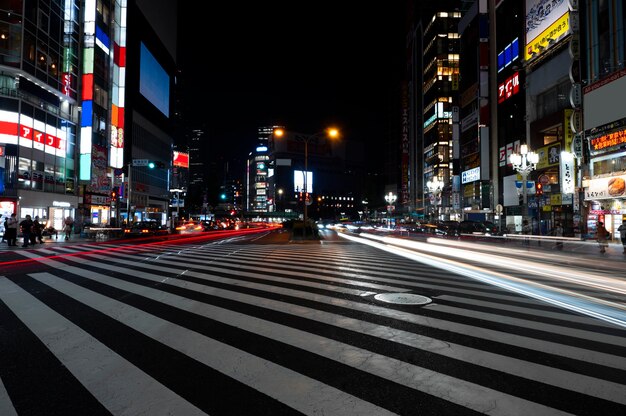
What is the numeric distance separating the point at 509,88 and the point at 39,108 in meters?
51.5

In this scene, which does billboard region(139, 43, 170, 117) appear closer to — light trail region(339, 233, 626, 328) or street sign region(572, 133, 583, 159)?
street sign region(572, 133, 583, 159)

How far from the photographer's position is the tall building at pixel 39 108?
3269 centimetres

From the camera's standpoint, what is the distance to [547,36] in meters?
36.9

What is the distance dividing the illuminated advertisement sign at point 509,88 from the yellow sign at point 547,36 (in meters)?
4.41

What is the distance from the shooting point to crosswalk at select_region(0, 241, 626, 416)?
346cm

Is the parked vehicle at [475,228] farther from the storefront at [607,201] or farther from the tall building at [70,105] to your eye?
the tall building at [70,105]

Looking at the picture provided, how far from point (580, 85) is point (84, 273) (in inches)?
1408

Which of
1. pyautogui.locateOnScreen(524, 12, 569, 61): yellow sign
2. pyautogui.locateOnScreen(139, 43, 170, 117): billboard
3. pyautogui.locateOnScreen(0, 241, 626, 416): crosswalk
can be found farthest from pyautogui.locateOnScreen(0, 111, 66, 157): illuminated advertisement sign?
pyautogui.locateOnScreen(524, 12, 569, 61): yellow sign

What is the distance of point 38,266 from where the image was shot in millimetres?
13133

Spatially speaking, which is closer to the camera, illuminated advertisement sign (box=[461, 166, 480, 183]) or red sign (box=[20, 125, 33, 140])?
red sign (box=[20, 125, 33, 140])

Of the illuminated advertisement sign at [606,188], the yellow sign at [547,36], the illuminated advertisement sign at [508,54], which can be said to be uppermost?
the illuminated advertisement sign at [508,54]

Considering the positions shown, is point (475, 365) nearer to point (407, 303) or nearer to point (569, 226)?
point (407, 303)

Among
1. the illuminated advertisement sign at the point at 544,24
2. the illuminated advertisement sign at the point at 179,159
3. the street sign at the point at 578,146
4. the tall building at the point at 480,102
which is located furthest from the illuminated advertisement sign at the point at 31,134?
the illuminated advertisement sign at the point at 179,159

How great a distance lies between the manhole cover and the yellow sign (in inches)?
1427
